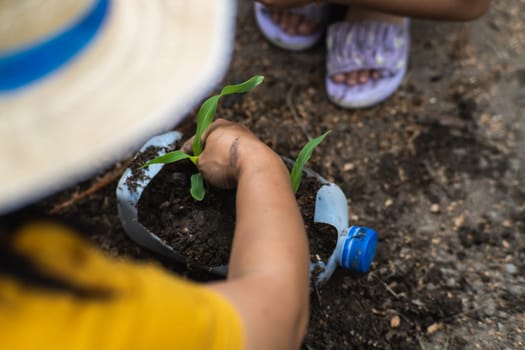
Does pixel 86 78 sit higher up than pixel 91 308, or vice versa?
pixel 86 78

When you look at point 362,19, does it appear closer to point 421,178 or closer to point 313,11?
point 313,11

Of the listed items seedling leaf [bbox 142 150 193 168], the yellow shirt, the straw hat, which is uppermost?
the straw hat

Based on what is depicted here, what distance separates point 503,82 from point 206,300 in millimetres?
1342

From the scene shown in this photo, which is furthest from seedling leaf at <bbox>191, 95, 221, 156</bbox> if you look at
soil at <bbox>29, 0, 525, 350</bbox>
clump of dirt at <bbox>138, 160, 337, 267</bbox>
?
soil at <bbox>29, 0, 525, 350</bbox>

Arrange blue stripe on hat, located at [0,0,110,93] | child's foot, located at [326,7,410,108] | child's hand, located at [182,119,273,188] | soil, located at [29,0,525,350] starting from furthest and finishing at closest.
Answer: child's foot, located at [326,7,410,108], soil, located at [29,0,525,350], child's hand, located at [182,119,273,188], blue stripe on hat, located at [0,0,110,93]

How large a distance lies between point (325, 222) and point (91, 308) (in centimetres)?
68

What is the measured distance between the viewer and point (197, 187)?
126cm

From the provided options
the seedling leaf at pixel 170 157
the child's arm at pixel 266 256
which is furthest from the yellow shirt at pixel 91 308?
the seedling leaf at pixel 170 157

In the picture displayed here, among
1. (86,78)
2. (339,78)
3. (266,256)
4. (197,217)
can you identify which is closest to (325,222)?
(197,217)

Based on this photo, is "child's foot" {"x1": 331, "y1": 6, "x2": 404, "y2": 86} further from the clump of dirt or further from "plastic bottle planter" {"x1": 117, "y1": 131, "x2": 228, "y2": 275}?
"plastic bottle planter" {"x1": 117, "y1": 131, "x2": 228, "y2": 275}

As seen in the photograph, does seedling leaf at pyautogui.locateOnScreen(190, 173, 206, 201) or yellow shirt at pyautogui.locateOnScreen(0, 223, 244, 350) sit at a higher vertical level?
yellow shirt at pyautogui.locateOnScreen(0, 223, 244, 350)

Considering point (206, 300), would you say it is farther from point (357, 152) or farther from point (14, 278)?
point (357, 152)

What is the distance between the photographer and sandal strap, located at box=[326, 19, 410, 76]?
172 cm

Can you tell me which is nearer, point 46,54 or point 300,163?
point 46,54
